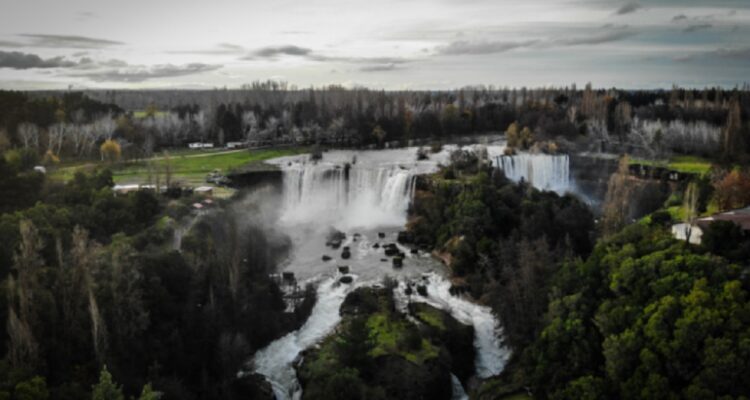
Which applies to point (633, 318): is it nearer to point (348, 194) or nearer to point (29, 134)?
point (348, 194)

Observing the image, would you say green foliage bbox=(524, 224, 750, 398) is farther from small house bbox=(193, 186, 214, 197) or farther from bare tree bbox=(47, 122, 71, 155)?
bare tree bbox=(47, 122, 71, 155)

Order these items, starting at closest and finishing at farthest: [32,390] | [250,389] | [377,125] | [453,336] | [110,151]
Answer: [32,390], [250,389], [453,336], [110,151], [377,125]

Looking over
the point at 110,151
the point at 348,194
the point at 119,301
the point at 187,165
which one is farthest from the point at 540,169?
the point at 119,301

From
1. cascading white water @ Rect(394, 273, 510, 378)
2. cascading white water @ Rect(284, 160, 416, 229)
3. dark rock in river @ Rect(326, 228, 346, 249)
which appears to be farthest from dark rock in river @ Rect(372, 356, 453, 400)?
cascading white water @ Rect(284, 160, 416, 229)

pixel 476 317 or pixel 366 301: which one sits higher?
pixel 366 301

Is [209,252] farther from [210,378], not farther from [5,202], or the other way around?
[5,202]

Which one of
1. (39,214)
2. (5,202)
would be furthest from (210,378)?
(5,202)

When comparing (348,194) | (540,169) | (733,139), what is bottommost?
(348,194)
